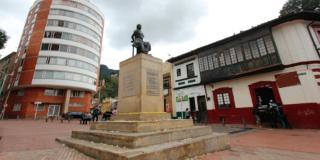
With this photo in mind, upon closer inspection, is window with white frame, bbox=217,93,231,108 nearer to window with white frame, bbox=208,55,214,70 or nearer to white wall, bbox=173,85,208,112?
white wall, bbox=173,85,208,112

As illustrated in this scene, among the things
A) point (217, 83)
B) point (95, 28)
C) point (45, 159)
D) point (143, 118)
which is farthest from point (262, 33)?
point (95, 28)

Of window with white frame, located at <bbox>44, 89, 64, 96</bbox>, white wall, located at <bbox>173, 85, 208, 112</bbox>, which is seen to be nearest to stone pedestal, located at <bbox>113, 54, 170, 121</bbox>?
white wall, located at <bbox>173, 85, 208, 112</bbox>

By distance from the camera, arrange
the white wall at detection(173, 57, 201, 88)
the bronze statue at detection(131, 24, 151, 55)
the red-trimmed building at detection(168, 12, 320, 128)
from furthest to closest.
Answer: the white wall at detection(173, 57, 201, 88) < the red-trimmed building at detection(168, 12, 320, 128) < the bronze statue at detection(131, 24, 151, 55)

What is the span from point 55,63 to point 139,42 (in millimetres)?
28852

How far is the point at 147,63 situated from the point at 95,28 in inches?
1388

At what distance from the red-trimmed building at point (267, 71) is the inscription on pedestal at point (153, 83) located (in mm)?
9928

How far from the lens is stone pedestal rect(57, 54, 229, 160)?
380 centimetres

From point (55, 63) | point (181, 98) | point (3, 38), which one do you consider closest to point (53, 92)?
point (55, 63)

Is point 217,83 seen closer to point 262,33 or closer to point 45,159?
point 262,33

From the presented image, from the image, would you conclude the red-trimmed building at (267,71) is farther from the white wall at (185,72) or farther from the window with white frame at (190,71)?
the window with white frame at (190,71)

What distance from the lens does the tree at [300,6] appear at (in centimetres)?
1873

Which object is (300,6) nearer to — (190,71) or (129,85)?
(190,71)

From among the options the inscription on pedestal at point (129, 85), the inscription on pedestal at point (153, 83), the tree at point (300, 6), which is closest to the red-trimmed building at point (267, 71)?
the tree at point (300, 6)

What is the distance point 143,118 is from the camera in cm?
534
